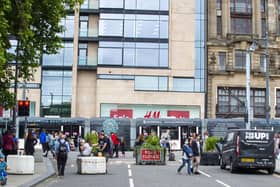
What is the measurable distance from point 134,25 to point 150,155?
1310 inches

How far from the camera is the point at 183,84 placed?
5975 centimetres

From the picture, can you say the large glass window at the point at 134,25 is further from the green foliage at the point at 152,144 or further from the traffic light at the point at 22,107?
the traffic light at the point at 22,107

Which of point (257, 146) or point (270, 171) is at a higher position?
point (257, 146)

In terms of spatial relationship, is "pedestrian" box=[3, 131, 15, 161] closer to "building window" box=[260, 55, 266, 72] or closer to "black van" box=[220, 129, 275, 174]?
"black van" box=[220, 129, 275, 174]

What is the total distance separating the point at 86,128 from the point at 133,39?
15.8 m

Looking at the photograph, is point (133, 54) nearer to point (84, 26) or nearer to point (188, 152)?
point (84, 26)

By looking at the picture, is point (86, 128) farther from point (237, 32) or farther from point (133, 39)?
point (237, 32)

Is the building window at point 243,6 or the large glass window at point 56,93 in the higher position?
the building window at point 243,6

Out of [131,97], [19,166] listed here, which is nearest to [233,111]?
[131,97]

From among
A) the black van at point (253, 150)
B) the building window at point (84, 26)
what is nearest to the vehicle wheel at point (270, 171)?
Result: the black van at point (253, 150)

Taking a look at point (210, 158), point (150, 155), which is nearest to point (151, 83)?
point (210, 158)

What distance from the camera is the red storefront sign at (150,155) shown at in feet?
94.4

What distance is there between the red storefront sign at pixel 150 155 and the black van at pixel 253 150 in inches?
238

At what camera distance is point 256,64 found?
6153cm
